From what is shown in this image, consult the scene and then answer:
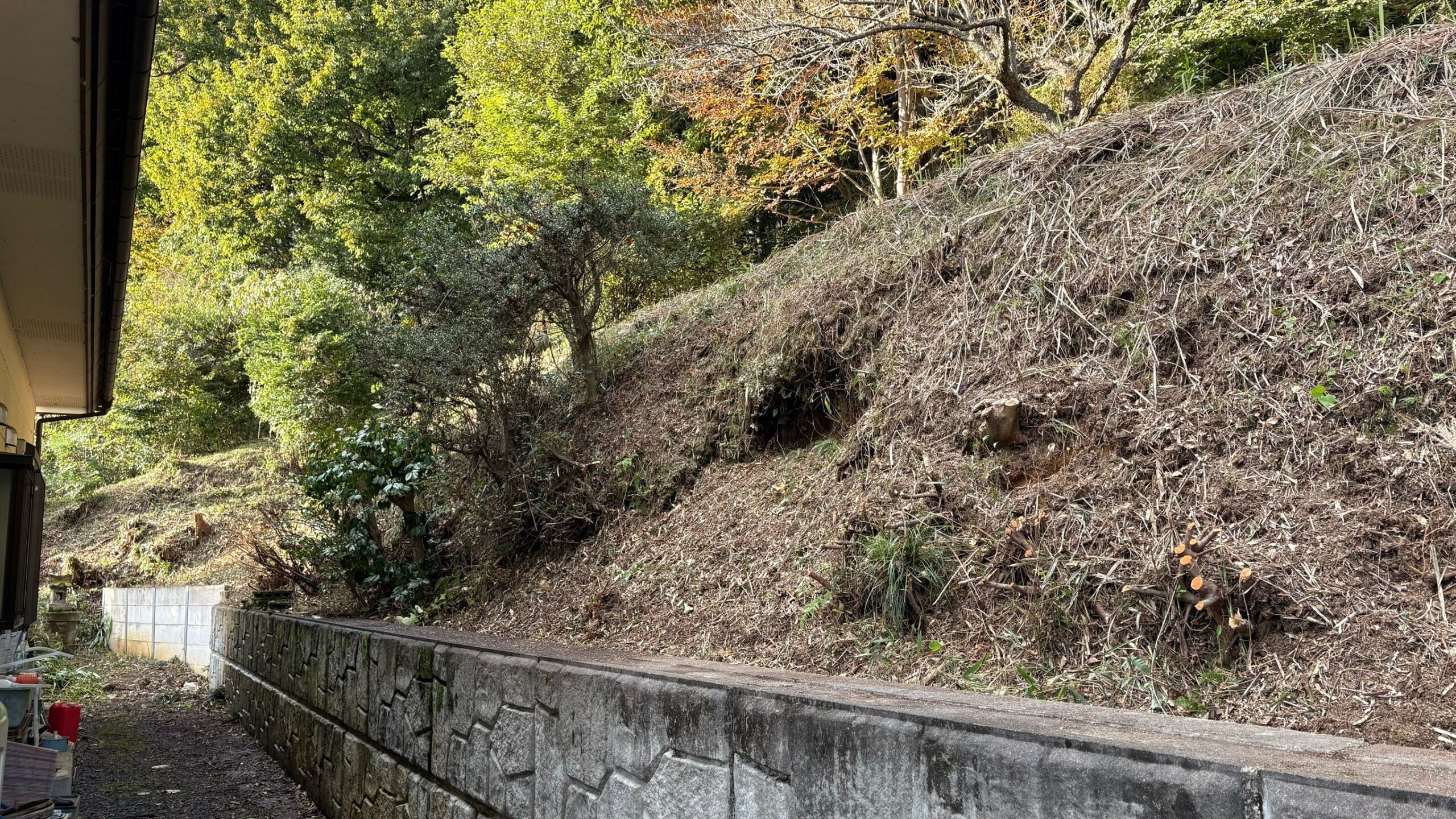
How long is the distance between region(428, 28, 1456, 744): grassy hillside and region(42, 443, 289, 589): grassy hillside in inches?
383

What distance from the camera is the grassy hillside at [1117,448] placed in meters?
3.64

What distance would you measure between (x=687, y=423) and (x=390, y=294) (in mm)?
4210

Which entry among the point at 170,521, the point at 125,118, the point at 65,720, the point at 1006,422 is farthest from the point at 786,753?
the point at 170,521

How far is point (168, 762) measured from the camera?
24.8 feet

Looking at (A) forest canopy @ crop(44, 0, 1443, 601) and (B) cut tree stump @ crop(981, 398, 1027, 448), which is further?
(A) forest canopy @ crop(44, 0, 1443, 601)

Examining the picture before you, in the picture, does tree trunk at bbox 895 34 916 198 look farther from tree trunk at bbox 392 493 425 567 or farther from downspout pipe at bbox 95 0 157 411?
downspout pipe at bbox 95 0 157 411

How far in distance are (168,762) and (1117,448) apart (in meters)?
7.40

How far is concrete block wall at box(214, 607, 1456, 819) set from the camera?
1.37 meters

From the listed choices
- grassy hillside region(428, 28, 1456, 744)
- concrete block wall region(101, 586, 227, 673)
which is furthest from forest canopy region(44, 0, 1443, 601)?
concrete block wall region(101, 586, 227, 673)

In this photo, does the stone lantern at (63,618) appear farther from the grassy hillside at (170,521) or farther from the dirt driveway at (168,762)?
the dirt driveway at (168,762)

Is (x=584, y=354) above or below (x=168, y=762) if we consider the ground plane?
above

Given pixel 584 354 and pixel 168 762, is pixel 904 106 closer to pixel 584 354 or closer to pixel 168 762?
pixel 584 354

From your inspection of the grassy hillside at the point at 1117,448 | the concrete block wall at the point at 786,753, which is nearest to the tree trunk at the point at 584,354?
the grassy hillside at the point at 1117,448

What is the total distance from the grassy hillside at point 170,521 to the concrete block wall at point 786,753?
435 inches
